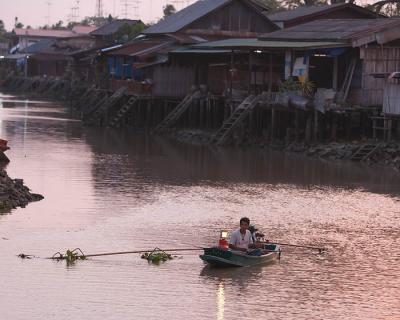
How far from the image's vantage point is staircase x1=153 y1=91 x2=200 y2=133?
1779 inches

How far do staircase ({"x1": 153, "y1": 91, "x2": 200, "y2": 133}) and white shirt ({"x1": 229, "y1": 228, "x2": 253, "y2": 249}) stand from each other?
26193mm

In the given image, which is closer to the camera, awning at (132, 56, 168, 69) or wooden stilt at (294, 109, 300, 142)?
wooden stilt at (294, 109, 300, 142)

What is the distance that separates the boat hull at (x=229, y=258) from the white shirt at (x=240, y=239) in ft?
1.03

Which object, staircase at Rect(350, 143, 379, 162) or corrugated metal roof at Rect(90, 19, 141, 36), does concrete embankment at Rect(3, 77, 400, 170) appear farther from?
corrugated metal roof at Rect(90, 19, 141, 36)

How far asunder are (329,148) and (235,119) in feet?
16.5

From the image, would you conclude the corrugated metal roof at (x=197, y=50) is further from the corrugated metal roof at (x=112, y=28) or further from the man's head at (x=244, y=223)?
the corrugated metal roof at (x=112, y=28)

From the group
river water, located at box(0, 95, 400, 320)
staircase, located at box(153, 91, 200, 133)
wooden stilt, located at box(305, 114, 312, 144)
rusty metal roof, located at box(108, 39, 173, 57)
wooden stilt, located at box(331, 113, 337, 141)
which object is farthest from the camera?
rusty metal roof, located at box(108, 39, 173, 57)

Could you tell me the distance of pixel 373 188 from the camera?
1185 inches

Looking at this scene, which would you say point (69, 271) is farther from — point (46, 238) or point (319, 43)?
point (319, 43)

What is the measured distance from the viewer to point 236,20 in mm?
53406

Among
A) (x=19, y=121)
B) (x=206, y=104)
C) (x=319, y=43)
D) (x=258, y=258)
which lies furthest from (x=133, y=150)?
(x=258, y=258)

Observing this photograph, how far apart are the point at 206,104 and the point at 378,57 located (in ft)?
33.0

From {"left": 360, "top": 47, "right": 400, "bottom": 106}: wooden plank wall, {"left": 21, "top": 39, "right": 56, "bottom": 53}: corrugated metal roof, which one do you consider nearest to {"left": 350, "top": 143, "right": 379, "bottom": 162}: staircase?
{"left": 360, "top": 47, "right": 400, "bottom": 106}: wooden plank wall

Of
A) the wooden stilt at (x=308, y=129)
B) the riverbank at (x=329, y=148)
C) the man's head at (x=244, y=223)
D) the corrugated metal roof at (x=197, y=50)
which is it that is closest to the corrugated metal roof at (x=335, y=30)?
the corrugated metal roof at (x=197, y=50)
